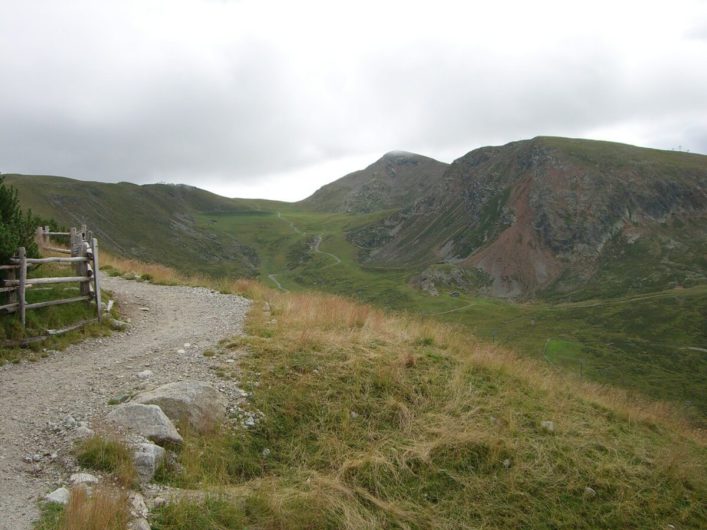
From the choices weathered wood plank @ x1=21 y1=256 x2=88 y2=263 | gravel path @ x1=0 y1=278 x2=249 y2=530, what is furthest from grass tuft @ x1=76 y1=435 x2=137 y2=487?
weathered wood plank @ x1=21 y1=256 x2=88 y2=263

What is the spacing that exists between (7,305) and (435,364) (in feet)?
31.2

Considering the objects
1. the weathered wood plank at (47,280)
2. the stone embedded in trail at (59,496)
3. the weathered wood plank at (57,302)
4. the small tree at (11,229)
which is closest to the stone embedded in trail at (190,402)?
the stone embedded in trail at (59,496)

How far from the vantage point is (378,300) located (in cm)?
12606

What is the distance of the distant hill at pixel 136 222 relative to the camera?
111m

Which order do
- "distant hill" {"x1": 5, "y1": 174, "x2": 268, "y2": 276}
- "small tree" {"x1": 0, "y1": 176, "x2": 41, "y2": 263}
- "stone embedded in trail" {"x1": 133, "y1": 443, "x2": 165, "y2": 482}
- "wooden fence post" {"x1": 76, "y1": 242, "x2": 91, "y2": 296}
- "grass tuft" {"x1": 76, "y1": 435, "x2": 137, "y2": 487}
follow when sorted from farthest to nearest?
"distant hill" {"x1": 5, "y1": 174, "x2": 268, "y2": 276}
"wooden fence post" {"x1": 76, "y1": 242, "x2": 91, "y2": 296}
"small tree" {"x1": 0, "y1": 176, "x2": 41, "y2": 263}
"stone embedded in trail" {"x1": 133, "y1": 443, "x2": 165, "y2": 482}
"grass tuft" {"x1": 76, "y1": 435, "x2": 137, "y2": 487}

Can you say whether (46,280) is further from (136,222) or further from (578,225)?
(578,225)

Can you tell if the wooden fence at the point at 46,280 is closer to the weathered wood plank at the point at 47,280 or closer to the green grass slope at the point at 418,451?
the weathered wood plank at the point at 47,280

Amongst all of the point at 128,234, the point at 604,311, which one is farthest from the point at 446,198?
the point at 128,234

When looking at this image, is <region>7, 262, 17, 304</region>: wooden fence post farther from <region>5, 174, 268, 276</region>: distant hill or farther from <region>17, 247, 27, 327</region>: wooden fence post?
<region>5, 174, 268, 276</region>: distant hill

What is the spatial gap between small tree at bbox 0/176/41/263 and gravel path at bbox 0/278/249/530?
8.48ft

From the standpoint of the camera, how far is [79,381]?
29.9 ft

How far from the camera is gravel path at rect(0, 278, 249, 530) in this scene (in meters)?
6.08

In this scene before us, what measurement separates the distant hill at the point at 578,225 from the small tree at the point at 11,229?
13291 cm

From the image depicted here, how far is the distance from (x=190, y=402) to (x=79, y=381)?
2.72 meters
